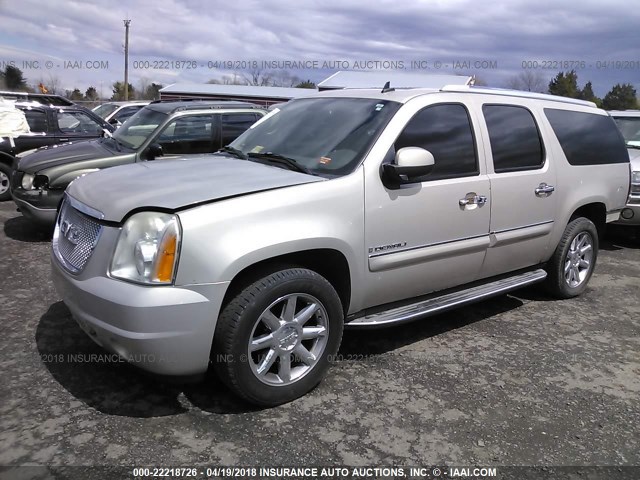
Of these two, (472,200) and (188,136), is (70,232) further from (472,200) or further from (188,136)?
(188,136)

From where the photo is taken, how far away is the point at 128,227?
A: 276 centimetres

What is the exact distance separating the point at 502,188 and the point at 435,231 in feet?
2.67

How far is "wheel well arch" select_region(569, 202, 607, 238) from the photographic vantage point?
5.23 meters

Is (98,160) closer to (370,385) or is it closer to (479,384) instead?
(370,385)

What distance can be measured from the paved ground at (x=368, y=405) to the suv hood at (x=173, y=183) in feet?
3.62

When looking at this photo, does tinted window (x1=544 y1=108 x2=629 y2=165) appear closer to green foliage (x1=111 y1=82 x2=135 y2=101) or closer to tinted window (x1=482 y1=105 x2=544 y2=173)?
tinted window (x1=482 y1=105 x2=544 y2=173)

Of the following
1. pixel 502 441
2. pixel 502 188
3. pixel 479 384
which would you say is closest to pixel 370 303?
pixel 479 384

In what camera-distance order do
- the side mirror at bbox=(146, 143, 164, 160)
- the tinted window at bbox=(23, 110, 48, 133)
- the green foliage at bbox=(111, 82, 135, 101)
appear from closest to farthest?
the side mirror at bbox=(146, 143, 164, 160) → the tinted window at bbox=(23, 110, 48, 133) → the green foliage at bbox=(111, 82, 135, 101)

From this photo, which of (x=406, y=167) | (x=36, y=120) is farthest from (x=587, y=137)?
(x=36, y=120)

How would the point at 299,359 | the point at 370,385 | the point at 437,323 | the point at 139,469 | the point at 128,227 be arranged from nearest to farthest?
the point at 139,469, the point at 128,227, the point at 299,359, the point at 370,385, the point at 437,323

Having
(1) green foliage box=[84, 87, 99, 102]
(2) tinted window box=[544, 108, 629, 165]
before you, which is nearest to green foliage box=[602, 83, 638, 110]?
(2) tinted window box=[544, 108, 629, 165]

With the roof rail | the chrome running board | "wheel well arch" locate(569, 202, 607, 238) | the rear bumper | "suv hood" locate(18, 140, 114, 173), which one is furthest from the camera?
the rear bumper

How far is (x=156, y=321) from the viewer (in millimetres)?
2611

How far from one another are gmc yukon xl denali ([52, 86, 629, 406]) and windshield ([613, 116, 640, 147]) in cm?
509
